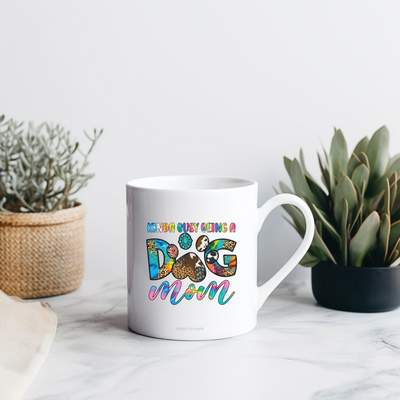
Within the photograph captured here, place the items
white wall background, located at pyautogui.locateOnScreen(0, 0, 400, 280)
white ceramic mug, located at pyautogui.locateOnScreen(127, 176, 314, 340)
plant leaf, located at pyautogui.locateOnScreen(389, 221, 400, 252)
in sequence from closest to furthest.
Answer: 1. white ceramic mug, located at pyautogui.locateOnScreen(127, 176, 314, 340)
2. plant leaf, located at pyautogui.locateOnScreen(389, 221, 400, 252)
3. white wall background, located at pyautogui.locateOnScreen(0, 0, 400, 280)

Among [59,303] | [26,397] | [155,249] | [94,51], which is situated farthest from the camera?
[94,51]

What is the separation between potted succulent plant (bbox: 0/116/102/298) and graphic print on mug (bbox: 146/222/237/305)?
22cm

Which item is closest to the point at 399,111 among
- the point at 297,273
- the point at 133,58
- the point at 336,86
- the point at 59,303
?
the point at 336,86

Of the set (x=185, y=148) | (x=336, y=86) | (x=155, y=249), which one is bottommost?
(x=155, y=249)

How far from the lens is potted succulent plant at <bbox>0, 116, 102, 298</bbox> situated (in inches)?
28.1

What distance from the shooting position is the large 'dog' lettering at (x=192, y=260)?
21.7 inches

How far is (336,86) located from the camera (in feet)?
2.65

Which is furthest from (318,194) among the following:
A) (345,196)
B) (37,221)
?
(37,221)

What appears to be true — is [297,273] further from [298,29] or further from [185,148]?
[298,29]

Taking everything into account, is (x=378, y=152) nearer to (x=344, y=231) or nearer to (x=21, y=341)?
(x=344, y=231)

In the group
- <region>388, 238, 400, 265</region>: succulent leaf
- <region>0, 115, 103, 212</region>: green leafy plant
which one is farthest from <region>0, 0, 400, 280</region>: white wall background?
<region>388, 238, 400, 265</region>: succulent leaf

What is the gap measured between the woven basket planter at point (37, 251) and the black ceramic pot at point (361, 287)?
362mm

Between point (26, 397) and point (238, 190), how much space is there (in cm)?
29

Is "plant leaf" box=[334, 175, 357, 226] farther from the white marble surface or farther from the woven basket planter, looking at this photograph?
the woven basket planter
